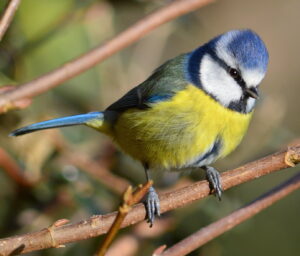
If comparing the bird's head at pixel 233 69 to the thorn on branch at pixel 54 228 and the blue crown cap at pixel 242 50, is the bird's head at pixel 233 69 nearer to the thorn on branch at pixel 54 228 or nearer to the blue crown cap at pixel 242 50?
the blue crown cap at pixel 242 50

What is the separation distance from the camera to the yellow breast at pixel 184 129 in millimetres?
1922

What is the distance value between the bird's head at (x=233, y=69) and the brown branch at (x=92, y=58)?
612 millimetres

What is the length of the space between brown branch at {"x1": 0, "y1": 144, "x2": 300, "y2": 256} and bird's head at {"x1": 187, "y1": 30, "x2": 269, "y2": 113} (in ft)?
2.05

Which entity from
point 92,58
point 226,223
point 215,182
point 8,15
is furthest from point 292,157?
point 8,15

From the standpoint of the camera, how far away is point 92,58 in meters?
1.23

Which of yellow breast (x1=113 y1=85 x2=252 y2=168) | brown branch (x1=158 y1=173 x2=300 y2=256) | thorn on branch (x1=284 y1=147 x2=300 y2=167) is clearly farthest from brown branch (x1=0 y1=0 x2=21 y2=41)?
yellow breast (x1=113 y1=85 x2=252 y2=168)

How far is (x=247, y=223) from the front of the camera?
2.15 meters

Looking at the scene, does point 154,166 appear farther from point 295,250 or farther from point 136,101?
point 295,250

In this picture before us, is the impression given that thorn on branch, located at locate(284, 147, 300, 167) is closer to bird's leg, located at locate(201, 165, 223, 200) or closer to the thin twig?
bird's leg, located at locate(201, 165, 223, 200)

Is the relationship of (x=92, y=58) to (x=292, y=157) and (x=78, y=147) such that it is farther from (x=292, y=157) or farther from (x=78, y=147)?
(x=78, y=147)

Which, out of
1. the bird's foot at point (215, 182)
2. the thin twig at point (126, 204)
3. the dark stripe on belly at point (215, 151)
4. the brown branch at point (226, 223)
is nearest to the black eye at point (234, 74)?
the dark stripe on belly at point (215, 151)

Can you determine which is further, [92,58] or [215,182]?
[215,182]

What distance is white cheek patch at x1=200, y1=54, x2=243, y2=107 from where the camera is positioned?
1.99 meters

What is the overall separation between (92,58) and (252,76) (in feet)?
2.62
